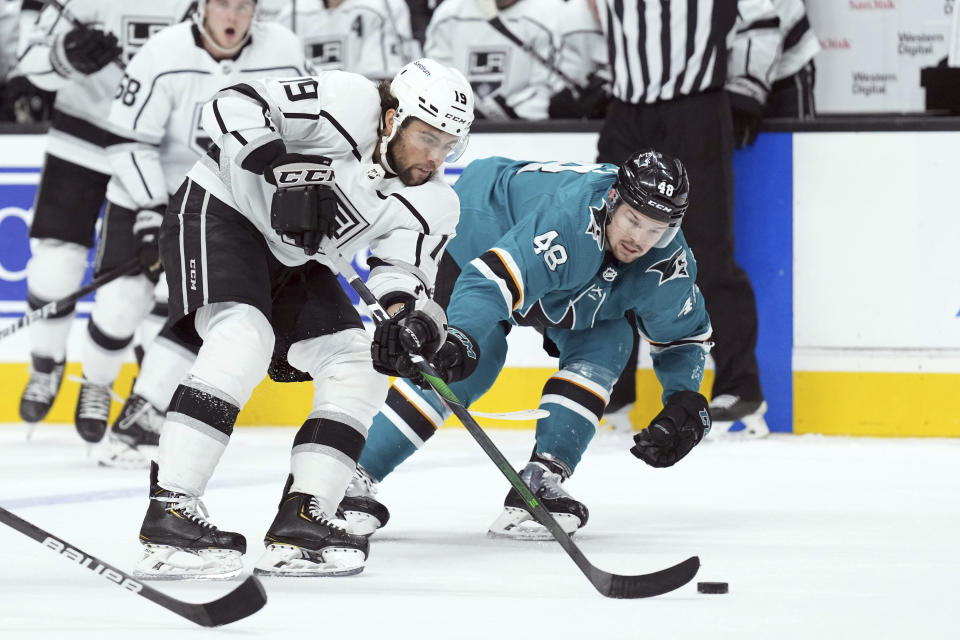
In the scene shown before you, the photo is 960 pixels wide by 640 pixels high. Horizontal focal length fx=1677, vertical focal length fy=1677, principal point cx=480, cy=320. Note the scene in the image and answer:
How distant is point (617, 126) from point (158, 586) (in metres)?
3.30

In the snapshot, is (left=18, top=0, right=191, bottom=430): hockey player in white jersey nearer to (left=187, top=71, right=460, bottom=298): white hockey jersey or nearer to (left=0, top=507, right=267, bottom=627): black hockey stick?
(left=187, top=71, right=460, bottom=298): white hockey jersey

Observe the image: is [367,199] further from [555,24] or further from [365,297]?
[555,24]

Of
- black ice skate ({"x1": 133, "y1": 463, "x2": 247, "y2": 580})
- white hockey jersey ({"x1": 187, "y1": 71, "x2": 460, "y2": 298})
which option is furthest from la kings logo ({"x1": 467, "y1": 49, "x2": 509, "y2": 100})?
black ice skate ({"x1": 133, "y1": 463, "x2": 247, "y2": 580})

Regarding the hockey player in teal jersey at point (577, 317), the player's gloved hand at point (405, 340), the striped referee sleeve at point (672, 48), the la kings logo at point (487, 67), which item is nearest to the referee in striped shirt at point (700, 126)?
the striped referee sleeve at point (672, 48)

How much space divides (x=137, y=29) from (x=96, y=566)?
3468 millimetres

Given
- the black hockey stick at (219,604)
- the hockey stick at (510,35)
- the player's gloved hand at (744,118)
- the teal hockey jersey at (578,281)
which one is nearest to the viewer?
the black hockey stick at (219,604)

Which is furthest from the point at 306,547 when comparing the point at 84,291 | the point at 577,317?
the point at 84,291

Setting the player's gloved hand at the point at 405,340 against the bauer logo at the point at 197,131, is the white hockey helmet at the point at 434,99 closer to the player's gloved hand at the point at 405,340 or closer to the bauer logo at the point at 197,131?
the player's gloved hand at the point at 405,340

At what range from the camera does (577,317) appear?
12.0 ft

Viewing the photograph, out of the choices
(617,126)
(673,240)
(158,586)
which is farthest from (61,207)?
(158,586)

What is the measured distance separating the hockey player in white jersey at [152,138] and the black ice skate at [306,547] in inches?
82.2

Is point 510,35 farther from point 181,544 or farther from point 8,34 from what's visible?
point 181,544

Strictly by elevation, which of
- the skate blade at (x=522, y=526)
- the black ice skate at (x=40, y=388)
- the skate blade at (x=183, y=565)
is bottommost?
the black ice skate at (x=40, y=388)

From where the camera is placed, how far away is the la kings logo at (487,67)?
248 inches
